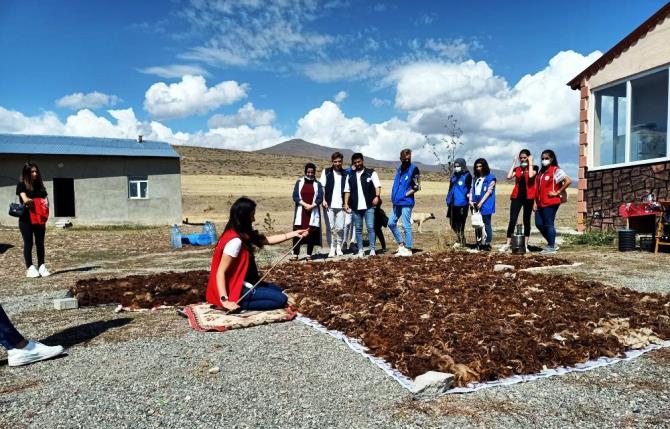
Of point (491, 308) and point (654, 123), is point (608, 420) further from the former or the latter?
point (654, 123)

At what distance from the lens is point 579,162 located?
46.3 ft

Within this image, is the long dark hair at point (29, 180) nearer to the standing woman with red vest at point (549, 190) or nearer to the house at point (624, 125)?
the standing woman with red vest at point (549, 190)

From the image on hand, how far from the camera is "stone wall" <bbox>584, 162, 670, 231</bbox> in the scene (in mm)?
11656

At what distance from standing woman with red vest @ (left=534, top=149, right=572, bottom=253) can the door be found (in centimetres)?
2186

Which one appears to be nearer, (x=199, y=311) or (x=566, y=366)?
(x=566, y=366)

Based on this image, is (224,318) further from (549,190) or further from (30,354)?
(549,190)

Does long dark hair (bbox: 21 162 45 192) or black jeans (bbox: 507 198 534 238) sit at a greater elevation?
long dark hair (bbox: 21 162 45 192)

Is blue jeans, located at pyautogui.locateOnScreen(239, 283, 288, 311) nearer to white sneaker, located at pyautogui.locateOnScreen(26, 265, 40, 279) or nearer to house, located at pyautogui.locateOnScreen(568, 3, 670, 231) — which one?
white sneaker, located at pyautogui.locateOnScreen(26, 265, 40, 279)

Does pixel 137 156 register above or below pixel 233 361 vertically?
above

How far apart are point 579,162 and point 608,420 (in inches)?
486

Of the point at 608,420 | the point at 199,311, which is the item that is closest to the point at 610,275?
the point at 608,420

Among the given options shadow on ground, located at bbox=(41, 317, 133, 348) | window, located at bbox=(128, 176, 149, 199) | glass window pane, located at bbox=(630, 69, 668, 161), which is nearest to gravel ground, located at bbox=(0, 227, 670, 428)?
shadow on ground, located at bbox=(41, 317, 133, 348)

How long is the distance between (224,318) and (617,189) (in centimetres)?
1108

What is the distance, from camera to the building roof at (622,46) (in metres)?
11.8
